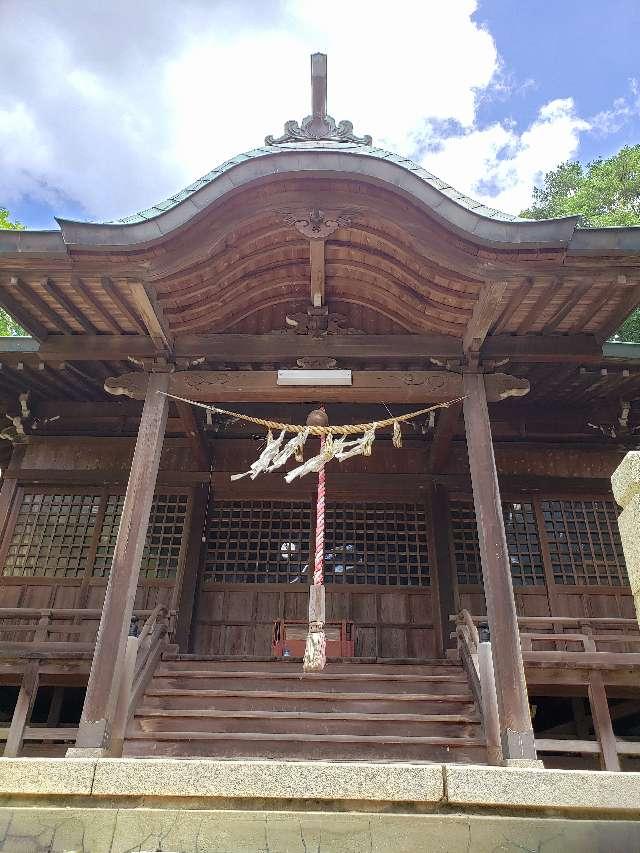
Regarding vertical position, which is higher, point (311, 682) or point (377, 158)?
point (377, 158)

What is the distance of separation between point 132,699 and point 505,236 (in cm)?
632

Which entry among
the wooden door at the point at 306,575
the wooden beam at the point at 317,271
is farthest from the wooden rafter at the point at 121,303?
the wooden door at the point at 306,575

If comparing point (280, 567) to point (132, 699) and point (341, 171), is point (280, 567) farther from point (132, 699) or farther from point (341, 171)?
point (341, 171)

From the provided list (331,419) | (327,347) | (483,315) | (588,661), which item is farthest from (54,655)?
(483,315)

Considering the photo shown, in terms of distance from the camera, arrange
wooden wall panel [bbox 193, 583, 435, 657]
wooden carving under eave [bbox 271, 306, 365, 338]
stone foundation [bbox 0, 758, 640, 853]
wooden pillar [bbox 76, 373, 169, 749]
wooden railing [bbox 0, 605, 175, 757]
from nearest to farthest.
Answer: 1. stone foundation [bbox 0, 758, 640, 853]
2. wooden pillar [bbox 76, 373, 169, 749]
3. wooden railing [bbox 0, 605, 175, 757]
4. wooden carving under eave [bbox 271, 306, 365, 338]
5. wooden wall panel [bbox 193, 583, 435, 657]

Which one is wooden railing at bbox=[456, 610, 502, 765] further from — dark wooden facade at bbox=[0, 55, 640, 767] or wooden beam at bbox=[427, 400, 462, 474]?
wooden beam at bbox=[427, 400, 462, 474]

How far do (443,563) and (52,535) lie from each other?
6.37 m

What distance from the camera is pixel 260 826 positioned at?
3281 mm

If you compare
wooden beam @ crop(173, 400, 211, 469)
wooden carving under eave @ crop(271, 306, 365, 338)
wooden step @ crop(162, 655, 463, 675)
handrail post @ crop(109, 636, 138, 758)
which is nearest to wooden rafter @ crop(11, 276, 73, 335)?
wooden beam @ crop(173, 400, 211, 469)

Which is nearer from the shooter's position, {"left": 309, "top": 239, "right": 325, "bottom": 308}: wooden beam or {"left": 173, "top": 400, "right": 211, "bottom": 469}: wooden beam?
{"left": 309, "top": 239, "right": 325, "bottom": 308}: wooden beam

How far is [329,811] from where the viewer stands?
3.29 metres

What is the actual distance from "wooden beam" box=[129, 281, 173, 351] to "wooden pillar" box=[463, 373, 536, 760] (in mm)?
3841

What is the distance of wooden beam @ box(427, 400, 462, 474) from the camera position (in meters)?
8.82

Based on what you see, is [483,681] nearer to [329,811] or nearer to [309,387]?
[329,811]
